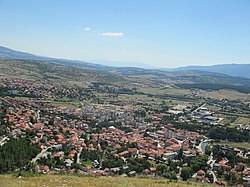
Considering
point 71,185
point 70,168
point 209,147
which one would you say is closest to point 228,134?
point 209,147

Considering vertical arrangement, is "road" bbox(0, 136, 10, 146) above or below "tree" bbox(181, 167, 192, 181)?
above

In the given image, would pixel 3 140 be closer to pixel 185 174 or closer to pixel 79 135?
pixel 79 135

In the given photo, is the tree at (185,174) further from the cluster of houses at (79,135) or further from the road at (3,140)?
the road at (3,140)

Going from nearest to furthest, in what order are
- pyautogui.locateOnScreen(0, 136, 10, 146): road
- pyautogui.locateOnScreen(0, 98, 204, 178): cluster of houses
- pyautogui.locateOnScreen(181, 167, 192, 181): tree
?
1. pyautogui.locateOnScreen(181, 167, 192, 181): tree
2. pyautogui.locateOnScreen(0, 136, 10, 146): road
3. pyautogui.locateOnScreen(0, 98, 204, 178): cluster of houses

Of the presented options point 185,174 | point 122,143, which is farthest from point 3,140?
point 185,174

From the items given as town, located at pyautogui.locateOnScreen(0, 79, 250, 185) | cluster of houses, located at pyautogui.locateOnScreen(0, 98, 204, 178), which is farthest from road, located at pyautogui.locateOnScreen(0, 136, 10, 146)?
cluster of houses, located at pyautogui.locateOnScreen(0, 98, 204, 178)

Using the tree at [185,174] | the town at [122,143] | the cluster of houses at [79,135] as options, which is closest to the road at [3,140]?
the town at [122,143]

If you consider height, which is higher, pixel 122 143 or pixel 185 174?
pixel 185 174

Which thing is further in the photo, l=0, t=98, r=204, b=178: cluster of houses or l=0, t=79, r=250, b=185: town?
l=0, t=98, r=204, b=178: cluster of houses

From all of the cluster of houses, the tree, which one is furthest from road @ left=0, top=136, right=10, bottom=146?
the tree

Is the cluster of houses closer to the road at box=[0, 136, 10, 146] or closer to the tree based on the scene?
the road at box=[0, 136, 10, 146]

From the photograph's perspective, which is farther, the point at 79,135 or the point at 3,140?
the point at 79,135

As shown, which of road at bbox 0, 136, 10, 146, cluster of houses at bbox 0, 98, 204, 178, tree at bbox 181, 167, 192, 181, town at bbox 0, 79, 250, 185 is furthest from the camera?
cluster of houses at bbox 0, 98, 204, 178
